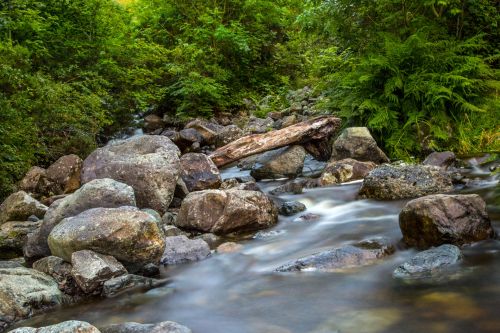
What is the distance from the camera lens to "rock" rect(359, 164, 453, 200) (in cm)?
625

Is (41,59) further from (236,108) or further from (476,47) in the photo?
(476,47)

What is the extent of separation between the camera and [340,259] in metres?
4.48

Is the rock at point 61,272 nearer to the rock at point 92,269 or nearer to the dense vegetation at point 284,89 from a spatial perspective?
the rock at point 92,269

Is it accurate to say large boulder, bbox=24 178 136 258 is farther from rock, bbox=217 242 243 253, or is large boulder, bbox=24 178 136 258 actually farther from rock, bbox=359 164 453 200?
rock, bbox=359 164 453 200

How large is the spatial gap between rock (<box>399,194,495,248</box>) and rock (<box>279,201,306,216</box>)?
7.35 ft

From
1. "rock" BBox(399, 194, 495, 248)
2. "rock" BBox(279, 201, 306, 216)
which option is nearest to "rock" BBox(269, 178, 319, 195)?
"rock" BBox(279, 201, 306, 216)

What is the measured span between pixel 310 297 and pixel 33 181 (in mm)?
6807

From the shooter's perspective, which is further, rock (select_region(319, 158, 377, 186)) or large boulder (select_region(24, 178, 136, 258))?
rock (select_region(319, 158, 377, 186))

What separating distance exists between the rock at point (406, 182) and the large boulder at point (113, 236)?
3.27 m

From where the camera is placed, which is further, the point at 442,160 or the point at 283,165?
the point at 283,165

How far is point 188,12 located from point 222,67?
2.82 metres

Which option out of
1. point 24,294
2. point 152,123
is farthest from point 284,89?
point 24,294

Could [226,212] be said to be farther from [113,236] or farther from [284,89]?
[284,89]

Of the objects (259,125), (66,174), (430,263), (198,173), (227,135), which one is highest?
(259,125)
